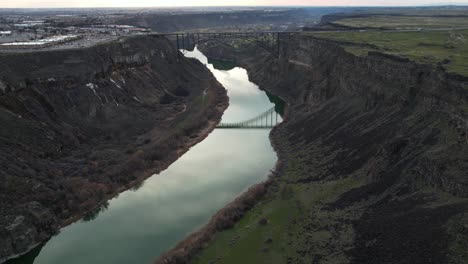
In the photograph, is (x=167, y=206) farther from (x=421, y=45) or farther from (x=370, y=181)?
(x=421, y=45)

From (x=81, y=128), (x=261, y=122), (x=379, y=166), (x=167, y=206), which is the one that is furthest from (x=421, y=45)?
(x=81, y=128)

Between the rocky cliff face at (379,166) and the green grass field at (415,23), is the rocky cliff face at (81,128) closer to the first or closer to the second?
the rocky cliff face at (379,166)

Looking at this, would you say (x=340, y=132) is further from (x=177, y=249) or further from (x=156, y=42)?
(x=156, y=42)

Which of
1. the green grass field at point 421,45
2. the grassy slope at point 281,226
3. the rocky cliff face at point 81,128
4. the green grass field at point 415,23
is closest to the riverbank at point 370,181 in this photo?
the grassy slope at point 281,226

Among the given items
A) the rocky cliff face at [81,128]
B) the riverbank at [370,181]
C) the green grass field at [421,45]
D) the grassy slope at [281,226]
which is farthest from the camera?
the green grass field at [421,45]

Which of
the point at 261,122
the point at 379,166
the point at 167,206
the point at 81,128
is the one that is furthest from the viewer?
the point at 261,122

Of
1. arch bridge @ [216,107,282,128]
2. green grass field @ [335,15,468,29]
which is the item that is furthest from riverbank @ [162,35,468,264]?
green grass field @ [335,15,468,29]
